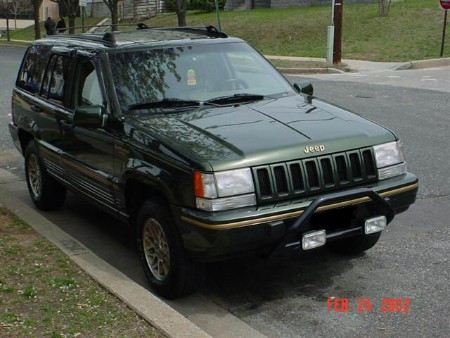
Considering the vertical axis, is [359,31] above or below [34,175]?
above

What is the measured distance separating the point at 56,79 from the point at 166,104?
167cm

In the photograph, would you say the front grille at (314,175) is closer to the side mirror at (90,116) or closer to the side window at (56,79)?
the side mirror at (90,116)

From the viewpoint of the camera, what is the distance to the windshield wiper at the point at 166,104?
513 centimetres

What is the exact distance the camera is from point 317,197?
14.2 feet

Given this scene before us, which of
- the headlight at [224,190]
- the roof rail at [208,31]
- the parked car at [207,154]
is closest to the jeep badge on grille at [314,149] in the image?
the parked car at [207,154]

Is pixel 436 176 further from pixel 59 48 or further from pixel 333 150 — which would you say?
pixel 59 48

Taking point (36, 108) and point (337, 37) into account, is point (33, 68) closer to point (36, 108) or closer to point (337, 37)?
point (36, 108)

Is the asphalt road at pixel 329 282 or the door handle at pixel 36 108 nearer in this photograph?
the asphalt road at pixel 329 282

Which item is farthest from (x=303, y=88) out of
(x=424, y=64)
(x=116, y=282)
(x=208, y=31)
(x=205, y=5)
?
(x=205, y=5)

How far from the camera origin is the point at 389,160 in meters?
4.75

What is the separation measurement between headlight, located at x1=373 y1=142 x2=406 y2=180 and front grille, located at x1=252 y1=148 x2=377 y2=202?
65 millimetres

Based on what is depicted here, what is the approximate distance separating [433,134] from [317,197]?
6.37m

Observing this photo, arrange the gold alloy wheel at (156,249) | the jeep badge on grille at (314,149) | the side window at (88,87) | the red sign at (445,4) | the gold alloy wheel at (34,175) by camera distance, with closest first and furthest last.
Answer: the jeep badge on grille at (314,149)
the gold alloy wheel at (156,249)
the side window at (88,87)
the gold alloy wheel at (34,175)
the red sign at (445,4)

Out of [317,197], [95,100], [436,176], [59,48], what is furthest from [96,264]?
[436,176]
